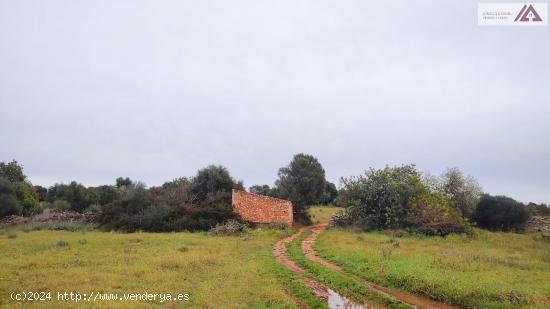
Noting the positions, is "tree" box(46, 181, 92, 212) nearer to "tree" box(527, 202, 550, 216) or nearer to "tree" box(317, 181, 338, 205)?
"tree" box(317, 181, 338, 205)

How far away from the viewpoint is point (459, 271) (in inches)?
483

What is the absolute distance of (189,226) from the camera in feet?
88.5

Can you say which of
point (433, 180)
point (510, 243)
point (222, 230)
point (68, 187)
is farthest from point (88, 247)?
point (68, 187)

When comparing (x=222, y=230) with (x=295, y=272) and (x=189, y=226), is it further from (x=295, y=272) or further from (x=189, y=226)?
(x=295, y=272)

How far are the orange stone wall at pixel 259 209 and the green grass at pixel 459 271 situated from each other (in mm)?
9791

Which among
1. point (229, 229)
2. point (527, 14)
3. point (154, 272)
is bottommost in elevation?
point (154, 272)

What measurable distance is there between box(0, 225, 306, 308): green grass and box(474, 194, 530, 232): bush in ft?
68.7

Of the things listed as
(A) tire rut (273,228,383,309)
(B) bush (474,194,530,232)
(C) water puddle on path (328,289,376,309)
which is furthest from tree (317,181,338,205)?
(C) water puddle on path (328,289,376,309)

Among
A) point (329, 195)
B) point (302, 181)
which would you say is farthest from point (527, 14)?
point (329, 195)

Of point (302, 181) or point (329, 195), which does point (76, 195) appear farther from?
point (329, 195)

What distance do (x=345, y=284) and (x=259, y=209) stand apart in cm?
1820

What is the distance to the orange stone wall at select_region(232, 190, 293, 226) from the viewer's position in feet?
95.2

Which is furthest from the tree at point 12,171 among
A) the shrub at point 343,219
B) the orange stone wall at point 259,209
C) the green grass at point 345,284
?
the green grass at point 345,284

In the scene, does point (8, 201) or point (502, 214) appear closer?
point (502, 214)
